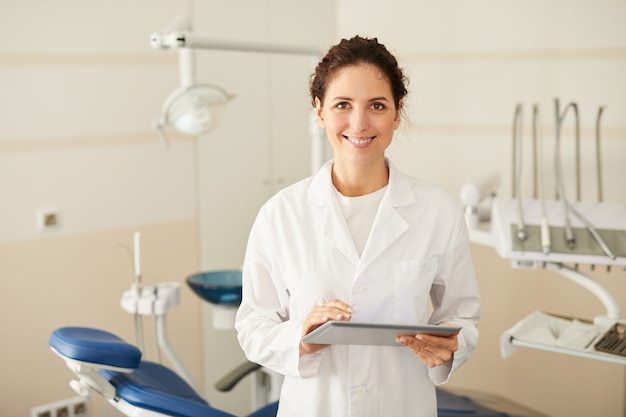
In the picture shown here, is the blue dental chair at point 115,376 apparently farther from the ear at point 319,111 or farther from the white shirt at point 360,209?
the ear at point 319,111

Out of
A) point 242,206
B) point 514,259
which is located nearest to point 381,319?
point 514,259

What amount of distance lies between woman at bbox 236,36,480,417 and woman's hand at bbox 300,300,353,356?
0.16 ft

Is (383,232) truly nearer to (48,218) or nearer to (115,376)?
(115,376)

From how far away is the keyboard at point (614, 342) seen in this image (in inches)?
81.4

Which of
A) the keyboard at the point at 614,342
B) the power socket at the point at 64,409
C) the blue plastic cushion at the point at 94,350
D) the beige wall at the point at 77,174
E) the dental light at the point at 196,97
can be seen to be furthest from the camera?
the power socket at the point at 64,409

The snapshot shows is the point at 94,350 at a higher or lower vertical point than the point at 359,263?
lower

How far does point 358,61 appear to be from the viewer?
5.33ft

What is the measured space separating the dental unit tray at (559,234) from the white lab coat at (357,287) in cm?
62

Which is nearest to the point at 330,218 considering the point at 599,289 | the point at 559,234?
the point at 559,234

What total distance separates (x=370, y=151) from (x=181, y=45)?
38.9 inches

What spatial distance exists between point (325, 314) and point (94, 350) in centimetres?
75

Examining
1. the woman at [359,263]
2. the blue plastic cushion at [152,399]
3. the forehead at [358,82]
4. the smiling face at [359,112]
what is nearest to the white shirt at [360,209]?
the woman at [359,263]

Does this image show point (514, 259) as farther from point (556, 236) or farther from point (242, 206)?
point (242, 206)

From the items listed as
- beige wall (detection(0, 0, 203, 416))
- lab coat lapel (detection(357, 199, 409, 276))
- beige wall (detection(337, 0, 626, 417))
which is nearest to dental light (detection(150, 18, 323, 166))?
beige wall (detection(0, 0, 203, 416))
